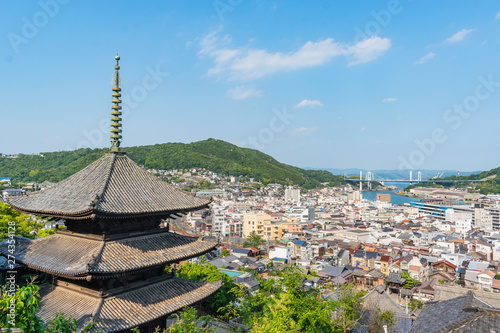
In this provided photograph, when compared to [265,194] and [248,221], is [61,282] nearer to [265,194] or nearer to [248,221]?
[248,221]

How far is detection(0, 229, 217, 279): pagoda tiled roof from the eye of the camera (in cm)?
992

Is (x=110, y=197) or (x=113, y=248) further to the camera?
(x=110, y=197)

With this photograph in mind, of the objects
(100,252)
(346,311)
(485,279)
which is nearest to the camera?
(100,252)

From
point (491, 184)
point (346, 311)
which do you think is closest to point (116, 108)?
point (346, 311)

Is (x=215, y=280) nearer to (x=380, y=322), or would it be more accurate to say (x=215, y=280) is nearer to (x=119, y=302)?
(x=380, y=322)

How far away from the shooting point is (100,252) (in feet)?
34.0

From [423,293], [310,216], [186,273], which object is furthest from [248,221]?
[186,273]

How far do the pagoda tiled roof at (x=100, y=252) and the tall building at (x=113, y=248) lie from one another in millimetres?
30

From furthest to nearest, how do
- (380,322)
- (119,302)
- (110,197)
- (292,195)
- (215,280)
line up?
1. (292,195)
2. (215,280)
3. (380,322)
4. (110,197)
5. (119,302)

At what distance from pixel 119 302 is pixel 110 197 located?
341 cm

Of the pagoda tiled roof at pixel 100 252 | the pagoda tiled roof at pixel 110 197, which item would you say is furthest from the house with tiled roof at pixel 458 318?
the pagoda tiled roof at pixel 110 197

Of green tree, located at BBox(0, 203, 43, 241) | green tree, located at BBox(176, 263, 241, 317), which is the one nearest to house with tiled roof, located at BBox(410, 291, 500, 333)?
green tree, located at BBox(176, 263, 241, 317)

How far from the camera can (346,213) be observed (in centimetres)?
11825

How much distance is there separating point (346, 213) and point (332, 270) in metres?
72.1
